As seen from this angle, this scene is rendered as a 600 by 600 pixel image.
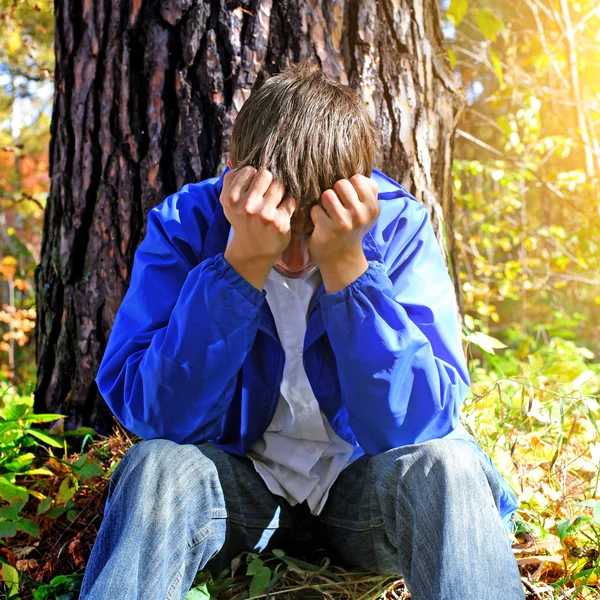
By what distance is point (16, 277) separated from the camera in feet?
23.3

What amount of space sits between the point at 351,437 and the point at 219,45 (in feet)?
4.46

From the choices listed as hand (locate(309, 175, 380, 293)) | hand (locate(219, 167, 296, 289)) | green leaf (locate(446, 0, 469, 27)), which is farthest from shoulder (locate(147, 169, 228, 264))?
green leaf (locate(446, 0, 469, 27))

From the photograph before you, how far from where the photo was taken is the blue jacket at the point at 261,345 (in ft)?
5.12

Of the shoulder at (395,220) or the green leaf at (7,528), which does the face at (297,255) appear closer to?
the shoulder at (395,220)

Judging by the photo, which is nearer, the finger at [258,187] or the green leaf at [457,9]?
the finger at [258,187]

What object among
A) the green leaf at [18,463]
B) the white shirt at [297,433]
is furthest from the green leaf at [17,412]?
the white shirt at [297,433]

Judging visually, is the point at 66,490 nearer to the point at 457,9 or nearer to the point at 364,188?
the point at 364,188

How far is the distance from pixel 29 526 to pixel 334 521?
85 centimetres

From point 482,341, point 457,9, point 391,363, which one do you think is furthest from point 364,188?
point 457,9

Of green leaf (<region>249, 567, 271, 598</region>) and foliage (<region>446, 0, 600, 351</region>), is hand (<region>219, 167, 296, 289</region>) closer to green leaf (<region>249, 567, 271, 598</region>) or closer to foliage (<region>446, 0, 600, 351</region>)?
green leaf (<region>249, 567, 271, 598</region>)

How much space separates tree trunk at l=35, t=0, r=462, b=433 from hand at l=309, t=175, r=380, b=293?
0.88m

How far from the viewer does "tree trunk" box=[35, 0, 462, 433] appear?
2295mm

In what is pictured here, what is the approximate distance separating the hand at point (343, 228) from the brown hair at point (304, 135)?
56 millimetres

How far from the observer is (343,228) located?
1524 mm
